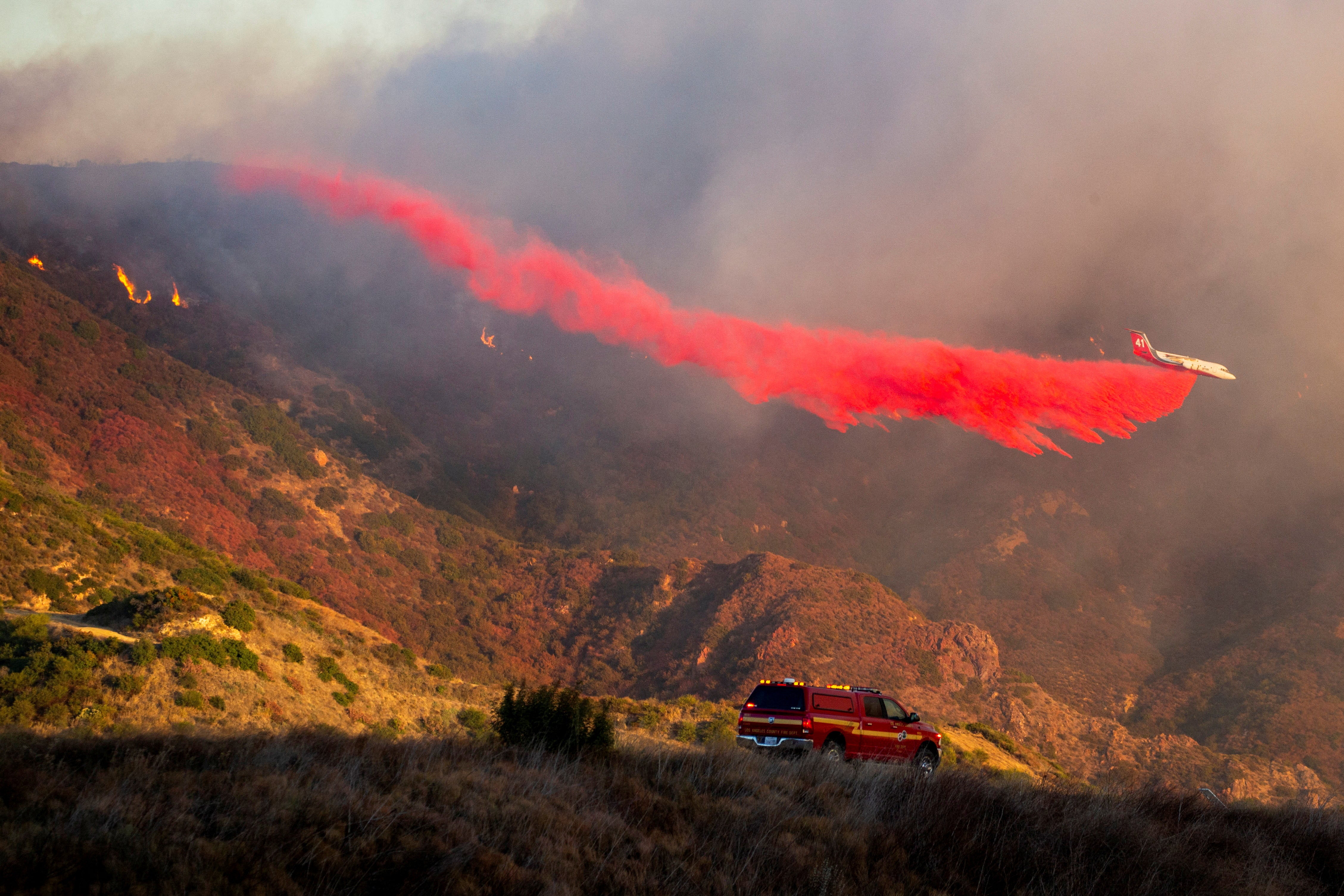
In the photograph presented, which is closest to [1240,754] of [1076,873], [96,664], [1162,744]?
[1162,744]

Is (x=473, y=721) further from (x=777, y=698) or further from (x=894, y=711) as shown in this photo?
→ (x=894, y=711)

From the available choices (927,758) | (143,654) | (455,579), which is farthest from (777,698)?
(455,579)

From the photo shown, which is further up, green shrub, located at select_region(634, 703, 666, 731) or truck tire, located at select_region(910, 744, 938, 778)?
truck tire, located at select_region(910, 744, 938, 778)

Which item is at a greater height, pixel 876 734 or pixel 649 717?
pixel 876 734

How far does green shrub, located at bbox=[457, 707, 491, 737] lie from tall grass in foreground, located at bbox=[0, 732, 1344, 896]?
21258 mm

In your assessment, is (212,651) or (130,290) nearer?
(212,651)

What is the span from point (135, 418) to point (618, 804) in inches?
3646

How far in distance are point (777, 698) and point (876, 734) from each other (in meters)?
2.55

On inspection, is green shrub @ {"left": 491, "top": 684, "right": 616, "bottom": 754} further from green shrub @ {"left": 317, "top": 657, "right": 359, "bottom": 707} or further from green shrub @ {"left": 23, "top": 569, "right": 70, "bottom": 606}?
green shrub @ {"left": 23, "top": 569, "right": 70, "bottom": 606}

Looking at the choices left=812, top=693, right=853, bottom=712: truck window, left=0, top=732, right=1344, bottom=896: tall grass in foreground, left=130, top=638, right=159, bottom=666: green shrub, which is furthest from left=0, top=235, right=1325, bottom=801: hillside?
left=0, top=732, right=1344, bottom=896: tall grass in foreground

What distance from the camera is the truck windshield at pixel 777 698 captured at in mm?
17312

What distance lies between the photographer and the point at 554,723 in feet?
45.6

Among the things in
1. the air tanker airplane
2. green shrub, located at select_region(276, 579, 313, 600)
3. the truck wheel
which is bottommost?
green shrub, located at select_region(276, 579, 313, 600)

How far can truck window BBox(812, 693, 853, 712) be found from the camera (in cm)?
1733
